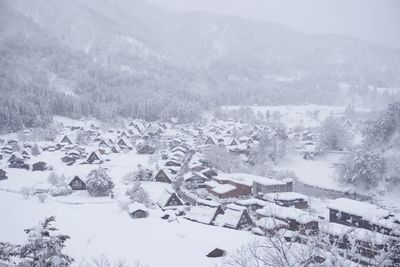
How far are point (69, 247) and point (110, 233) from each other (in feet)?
10.3

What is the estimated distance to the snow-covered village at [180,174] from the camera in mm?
17016

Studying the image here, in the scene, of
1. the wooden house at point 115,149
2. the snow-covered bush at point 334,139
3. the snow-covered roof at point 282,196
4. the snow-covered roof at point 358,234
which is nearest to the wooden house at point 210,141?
the wooden house at point 115,149

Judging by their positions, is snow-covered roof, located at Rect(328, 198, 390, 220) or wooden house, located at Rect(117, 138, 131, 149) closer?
snow-covered roof, located at Rect(328, 198, 390, 220)

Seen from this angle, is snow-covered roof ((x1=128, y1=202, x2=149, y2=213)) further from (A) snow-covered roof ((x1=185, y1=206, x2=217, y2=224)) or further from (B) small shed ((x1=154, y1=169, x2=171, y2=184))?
(B) small shed ((x1=154, y1=169, x2=171, y2=184))

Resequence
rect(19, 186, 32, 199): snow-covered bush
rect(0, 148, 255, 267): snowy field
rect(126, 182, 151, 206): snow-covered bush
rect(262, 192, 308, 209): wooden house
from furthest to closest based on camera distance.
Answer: rect(262, 192, 308, 209): wooden house, rect(19, 186, 32, 199): snow-covered bush, rect(126, 182, 151, 206): snow-covered bush, rect(0, 148, 255, 267): snowy field

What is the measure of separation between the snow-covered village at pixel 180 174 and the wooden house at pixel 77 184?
3.9 inches

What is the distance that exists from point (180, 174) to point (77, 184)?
39.6 ft

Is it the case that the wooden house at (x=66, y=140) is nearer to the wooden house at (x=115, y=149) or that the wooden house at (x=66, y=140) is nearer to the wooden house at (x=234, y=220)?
the wooden house at (x=115, y=149)

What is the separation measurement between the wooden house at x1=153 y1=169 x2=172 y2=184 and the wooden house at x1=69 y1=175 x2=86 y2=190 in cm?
803

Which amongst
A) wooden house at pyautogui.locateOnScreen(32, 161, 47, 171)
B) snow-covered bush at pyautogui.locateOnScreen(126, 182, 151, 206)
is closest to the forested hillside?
wooden house at pyautogui.locateOnScreen(32, 161, 47, 171)

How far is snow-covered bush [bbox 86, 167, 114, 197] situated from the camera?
1334 inches

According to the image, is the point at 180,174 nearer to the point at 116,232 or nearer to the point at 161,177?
the point at 161,177

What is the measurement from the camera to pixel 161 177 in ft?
137

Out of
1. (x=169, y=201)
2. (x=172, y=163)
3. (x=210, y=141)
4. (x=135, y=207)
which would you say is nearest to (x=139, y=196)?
(x=169, y=201)
